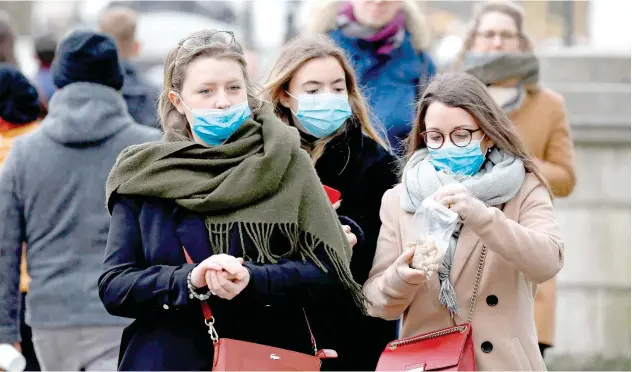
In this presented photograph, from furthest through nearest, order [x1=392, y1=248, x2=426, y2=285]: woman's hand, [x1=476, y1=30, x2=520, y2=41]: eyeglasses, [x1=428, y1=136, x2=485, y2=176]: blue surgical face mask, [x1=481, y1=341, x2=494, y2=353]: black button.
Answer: [x1=476, y1=30, x2=520, y2=41]: eyeglasses, [x1=428, y1=136, x2=485, y2=176]: blue surgical face mask, [x1=481, y1=341, x2=494, y2=353]: black button, [x1=392, y1=248, x2=426, y2=285]: woman's hand

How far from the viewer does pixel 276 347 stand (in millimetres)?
4457

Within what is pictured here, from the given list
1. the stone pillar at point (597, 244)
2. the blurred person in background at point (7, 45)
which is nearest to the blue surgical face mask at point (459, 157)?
the stone pillar at point (597, 244)

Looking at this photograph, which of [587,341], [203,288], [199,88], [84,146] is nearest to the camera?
[203,288]

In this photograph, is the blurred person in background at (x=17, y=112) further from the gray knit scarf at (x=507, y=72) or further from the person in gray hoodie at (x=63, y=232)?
the gray knit scarf at (x=507, y=72)

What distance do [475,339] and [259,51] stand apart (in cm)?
1548

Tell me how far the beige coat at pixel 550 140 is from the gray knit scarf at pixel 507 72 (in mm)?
56

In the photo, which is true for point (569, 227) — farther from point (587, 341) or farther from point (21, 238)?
point (21, 238)

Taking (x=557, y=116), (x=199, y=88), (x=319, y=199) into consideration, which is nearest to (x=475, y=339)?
(x=319, y=199)

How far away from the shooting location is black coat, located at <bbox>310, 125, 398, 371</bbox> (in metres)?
5.53

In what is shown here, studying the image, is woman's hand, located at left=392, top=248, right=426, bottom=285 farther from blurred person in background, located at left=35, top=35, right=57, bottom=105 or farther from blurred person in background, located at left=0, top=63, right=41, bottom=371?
blurred person in background, located at left=35, top=35, right=57, bottom=105

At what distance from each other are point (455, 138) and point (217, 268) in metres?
1.14

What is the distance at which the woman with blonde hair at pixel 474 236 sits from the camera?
469 centimetres

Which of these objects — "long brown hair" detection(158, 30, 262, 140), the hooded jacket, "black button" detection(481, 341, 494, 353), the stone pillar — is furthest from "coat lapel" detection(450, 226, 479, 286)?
the stone pillar

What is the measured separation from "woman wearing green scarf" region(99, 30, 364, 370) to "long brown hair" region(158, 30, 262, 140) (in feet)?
0.54
